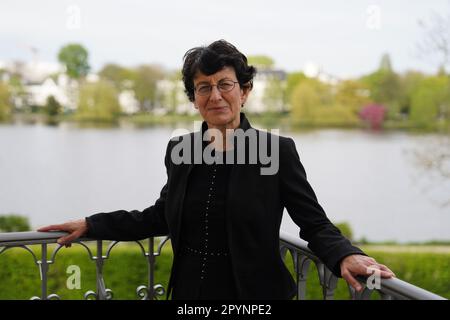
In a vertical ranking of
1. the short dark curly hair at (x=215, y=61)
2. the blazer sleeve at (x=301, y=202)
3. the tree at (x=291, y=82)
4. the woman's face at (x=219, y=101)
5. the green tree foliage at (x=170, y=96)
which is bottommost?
the blazer sleeve at (x=301, y=202)

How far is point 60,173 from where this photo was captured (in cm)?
1883

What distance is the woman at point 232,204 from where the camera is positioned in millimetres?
1572

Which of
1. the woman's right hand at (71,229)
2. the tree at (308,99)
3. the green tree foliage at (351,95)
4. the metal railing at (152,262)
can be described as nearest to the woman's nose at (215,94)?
the metal railing at (152,262)

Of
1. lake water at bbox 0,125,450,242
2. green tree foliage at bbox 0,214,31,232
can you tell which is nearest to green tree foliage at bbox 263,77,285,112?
lake water at bbox 0,125,450,242

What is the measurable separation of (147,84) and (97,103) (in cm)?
173

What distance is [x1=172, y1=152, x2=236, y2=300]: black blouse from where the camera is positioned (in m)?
1.61

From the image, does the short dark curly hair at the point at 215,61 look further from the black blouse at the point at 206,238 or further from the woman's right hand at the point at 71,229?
the woman's right hand at the point at 71,229

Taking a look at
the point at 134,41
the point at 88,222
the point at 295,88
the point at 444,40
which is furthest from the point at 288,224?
the point at 88,222

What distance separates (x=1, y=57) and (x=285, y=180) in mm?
17784

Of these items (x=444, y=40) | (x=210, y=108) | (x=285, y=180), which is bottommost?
(x=285, y=180)

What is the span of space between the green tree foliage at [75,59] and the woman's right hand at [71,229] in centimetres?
1478
